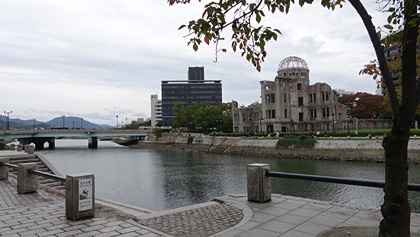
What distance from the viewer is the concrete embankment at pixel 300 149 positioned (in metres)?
34.2

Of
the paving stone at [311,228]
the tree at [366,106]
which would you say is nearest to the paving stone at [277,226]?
the paving stone at [311,228]

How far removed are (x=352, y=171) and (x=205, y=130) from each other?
6020cm

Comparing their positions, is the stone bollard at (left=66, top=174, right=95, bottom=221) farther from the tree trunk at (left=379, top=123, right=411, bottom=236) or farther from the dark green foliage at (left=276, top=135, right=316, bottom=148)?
the dark green foliage at (left=276, top=135, right=316, bottom=148)

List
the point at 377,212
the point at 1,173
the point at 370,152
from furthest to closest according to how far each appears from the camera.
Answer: the point at 370,152, the point at 1,173, the point at 377,212

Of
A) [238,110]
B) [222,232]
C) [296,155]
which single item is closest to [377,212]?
[222,232]

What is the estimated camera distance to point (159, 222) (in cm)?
729

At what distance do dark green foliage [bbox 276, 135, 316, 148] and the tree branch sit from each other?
3927 cm

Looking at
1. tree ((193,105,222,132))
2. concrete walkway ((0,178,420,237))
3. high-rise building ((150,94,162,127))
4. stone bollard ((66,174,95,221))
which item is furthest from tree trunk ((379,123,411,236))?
high-rise building ((150,94,162,127))

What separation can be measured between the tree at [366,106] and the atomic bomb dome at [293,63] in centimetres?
1577

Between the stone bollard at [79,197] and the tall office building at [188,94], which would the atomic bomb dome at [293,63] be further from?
the tall office building at [188,94]

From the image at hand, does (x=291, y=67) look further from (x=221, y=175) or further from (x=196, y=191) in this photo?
(x=196, y=191)

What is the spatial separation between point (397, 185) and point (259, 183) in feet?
14.3

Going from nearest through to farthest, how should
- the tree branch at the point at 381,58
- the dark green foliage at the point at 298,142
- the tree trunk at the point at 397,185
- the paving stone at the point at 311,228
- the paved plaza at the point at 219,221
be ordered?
the tree trunk at the point at 397,185
the tree branch at the point at 381,58
the paving stone at the point at 311,228
the paved plaza at the point at 219,221
the dark green foliage at the point at 298,142

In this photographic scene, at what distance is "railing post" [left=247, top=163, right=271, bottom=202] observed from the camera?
28.8 feet
